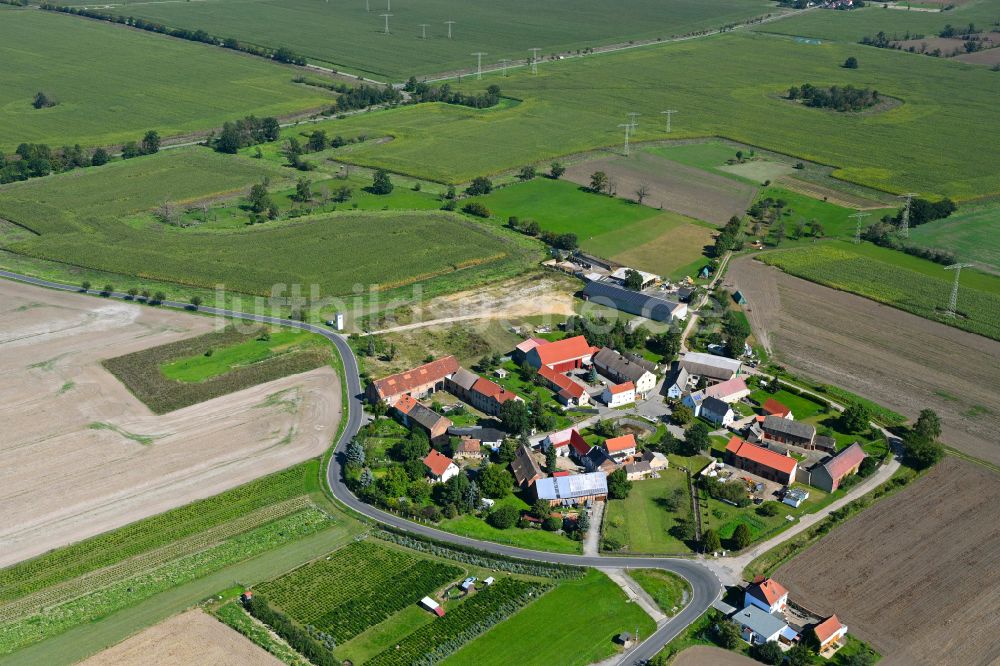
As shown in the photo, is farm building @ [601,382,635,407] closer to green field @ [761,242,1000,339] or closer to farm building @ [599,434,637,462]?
farm building @ [599,434,637,462]

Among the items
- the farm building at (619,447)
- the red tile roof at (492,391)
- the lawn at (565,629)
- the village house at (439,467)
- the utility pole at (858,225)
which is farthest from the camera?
the utility pole at (858,225)

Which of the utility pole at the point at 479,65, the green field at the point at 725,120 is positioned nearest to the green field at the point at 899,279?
the green field at the point at 725,120

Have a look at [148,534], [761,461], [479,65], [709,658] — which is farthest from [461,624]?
[479,65]

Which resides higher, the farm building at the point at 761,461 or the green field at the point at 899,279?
the green field at the point at 899,279

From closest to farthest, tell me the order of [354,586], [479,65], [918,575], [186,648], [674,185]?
[186,648], [354,586], [918,575], [674,185], [479,65]

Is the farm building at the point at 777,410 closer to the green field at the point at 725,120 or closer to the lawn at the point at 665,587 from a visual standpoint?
the lawn at the point at 665,587

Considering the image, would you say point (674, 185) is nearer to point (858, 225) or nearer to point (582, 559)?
point (858, 225)

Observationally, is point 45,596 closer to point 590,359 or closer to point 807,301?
point 590,359
